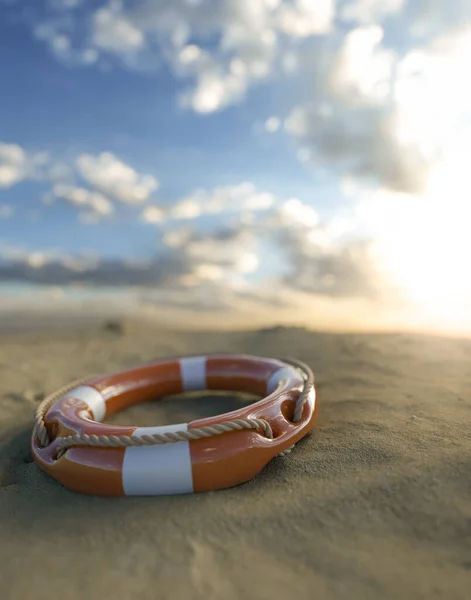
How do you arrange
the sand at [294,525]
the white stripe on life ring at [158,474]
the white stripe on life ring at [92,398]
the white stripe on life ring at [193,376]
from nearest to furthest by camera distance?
1. the sand at [294,525]
2. the white stripe on life ring at [158,474]
3. the white stripe on life ring at [92,398]
4. the white stripe on life ring at [193,376]

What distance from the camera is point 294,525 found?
1.46 m

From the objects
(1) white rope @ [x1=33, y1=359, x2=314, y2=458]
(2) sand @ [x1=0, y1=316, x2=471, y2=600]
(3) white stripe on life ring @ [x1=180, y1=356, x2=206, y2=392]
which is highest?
(3) white stripe on life ring @ [x1=180, y1=356, x2=206, y2=392]

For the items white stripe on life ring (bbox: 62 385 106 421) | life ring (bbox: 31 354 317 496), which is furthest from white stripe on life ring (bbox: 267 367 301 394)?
white stripe on life ring (bbox: 62 385 106 421)

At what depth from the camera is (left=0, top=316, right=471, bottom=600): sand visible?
4.08 feet

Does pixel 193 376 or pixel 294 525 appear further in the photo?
pixel 193 376

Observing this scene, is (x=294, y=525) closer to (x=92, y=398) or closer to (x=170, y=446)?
(x=170, y=446)

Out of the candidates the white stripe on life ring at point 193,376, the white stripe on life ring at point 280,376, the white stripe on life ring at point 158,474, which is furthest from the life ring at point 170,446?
the white stripe on life ring at point 193,376

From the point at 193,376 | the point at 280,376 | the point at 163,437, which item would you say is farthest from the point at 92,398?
the point at 280,376

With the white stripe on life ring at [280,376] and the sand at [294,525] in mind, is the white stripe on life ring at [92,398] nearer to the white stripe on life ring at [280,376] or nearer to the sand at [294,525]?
the sand at [294,525]

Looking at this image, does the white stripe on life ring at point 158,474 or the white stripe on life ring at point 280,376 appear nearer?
the white stripe on life ring at point 158,474

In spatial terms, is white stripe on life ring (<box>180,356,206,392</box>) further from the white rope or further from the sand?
the white rope

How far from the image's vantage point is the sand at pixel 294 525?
124 cm

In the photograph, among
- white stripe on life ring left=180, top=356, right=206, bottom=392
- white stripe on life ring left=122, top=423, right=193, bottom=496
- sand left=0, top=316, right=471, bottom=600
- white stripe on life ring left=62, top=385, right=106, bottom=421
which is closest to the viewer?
sand left=0, top=316, right=471, bottom=600

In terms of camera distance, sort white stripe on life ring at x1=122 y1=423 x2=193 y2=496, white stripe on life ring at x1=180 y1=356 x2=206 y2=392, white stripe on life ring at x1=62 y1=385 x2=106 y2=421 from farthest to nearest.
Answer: white stripe on life ring at x1=180 y1=356 x2=206 y2=392 < white stripe on life ring at x1=62 y1=385 x2=106 y2=421 < white stripe on life ring at x1=122 y1=423 x2=193 y2=496
